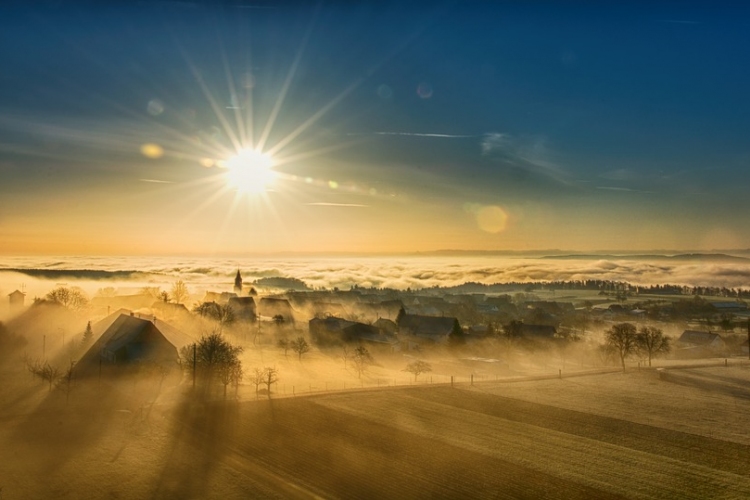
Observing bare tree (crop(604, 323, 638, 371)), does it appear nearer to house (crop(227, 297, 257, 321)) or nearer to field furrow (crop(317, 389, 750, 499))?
field furrow (crop(317, 389, 750, 499))

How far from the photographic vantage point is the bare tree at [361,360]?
201 ft

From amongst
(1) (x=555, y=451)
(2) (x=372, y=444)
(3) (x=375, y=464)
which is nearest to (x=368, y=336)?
(2) (x=372, y=444)

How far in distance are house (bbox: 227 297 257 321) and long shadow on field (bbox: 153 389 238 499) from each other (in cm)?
5231

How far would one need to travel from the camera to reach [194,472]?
27484mm

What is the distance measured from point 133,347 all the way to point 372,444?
103 ft

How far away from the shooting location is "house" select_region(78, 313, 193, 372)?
51.6 meters

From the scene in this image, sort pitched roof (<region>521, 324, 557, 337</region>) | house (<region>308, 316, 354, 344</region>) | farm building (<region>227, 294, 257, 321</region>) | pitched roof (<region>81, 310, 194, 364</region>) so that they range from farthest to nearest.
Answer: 1. farm building (<region>227, 294, 257, 321</region>)
2. pitched roof (<region>521, 324, 557, 337</region>)
3. house (<region>308, 316, 354, 344</region>)
4. pitched roof (<region>81, 310, 194, 364</region>)

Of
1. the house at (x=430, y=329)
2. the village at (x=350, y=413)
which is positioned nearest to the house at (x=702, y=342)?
the village at (x=350, y=413)

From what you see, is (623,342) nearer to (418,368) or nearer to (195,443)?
(418,368)

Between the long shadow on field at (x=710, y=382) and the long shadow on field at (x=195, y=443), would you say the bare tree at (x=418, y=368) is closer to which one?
the long shadow on field at (x=195, y=443)

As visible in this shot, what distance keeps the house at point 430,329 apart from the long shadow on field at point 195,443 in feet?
146

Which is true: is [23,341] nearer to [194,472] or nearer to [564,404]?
[194,472]

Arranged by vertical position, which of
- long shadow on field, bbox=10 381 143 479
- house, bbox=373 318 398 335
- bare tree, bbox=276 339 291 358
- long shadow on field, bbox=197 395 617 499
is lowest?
long shadow on field, bbox=197 395 617 499

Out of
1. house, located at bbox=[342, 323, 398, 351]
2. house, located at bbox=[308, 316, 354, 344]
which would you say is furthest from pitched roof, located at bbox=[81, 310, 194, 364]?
house, located at bbox=[342, 323, 398, 351]
